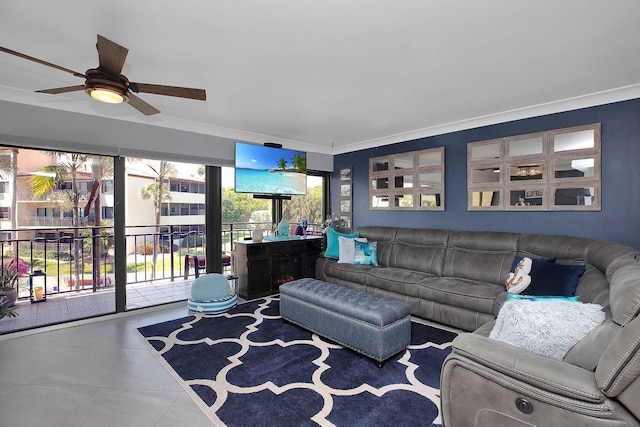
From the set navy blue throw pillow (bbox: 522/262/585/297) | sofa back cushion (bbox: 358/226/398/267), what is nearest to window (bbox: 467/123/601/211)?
navy blue throw pillow (bbox: 522/262/585/297)

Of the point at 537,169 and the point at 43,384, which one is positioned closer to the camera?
the point at 43,384

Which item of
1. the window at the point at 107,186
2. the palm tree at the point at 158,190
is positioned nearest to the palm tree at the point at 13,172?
the window at the point at 107,186

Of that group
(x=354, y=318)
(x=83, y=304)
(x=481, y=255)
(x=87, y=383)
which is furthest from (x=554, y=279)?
(x=83, y=304)

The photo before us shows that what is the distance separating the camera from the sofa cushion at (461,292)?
3.05 m

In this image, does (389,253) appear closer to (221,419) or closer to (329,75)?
(329,75)

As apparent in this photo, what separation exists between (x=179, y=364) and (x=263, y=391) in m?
0.86

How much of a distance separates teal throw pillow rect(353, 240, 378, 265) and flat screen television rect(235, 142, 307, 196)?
1567 mm

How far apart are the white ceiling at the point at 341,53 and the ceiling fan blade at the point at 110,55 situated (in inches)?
10.8

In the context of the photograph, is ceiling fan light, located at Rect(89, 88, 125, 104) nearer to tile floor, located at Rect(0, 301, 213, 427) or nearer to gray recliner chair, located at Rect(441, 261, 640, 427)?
tile floor, located at Rect(0, 301, 213, 427)

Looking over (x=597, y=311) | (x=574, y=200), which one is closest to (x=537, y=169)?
(x=574, y=200)

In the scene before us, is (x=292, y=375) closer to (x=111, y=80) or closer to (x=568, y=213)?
(x=111, y=80)

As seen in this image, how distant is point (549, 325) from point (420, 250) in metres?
2.69

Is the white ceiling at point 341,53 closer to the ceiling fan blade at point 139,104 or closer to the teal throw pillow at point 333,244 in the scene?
the ceiling fan blade at point 139,104

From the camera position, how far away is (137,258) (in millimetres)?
5348
